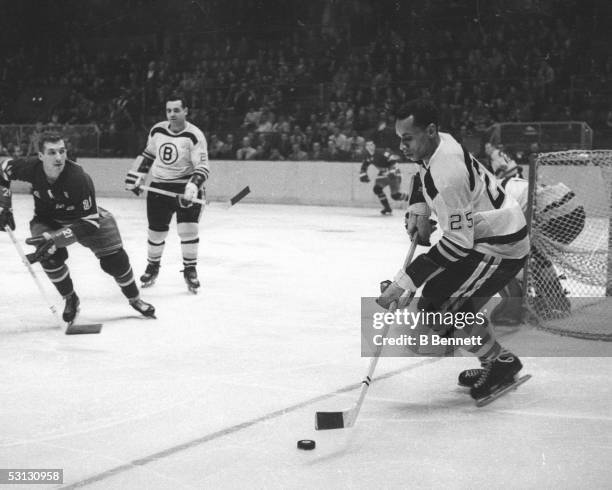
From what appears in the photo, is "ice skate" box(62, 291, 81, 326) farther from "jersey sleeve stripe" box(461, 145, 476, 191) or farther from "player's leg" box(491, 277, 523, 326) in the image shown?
"jersey sleeve stripe" box(461, 145, 476, 191)

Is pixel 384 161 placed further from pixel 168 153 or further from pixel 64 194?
pixel 64 194

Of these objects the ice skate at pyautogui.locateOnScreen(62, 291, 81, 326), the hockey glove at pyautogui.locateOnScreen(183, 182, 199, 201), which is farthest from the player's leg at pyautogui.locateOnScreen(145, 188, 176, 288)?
the ice skate at pyautogui.locateOnScreen(62, 291, 81, 326)

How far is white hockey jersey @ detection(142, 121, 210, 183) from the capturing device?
628 cm

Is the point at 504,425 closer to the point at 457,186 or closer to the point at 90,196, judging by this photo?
the point at 457,186

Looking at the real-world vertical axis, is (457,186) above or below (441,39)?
below

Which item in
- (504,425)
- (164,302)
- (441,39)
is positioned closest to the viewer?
(504,425)

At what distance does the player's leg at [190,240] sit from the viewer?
20.2ft

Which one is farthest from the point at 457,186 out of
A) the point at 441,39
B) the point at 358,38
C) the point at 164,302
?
the point at 358,38

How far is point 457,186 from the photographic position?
9.95ft

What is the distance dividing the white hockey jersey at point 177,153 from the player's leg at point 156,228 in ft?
0.49

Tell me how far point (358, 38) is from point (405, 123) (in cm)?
1521

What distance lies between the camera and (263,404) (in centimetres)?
340

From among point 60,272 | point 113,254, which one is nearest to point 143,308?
point 113,254

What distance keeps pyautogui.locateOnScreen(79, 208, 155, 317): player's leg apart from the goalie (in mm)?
2094
